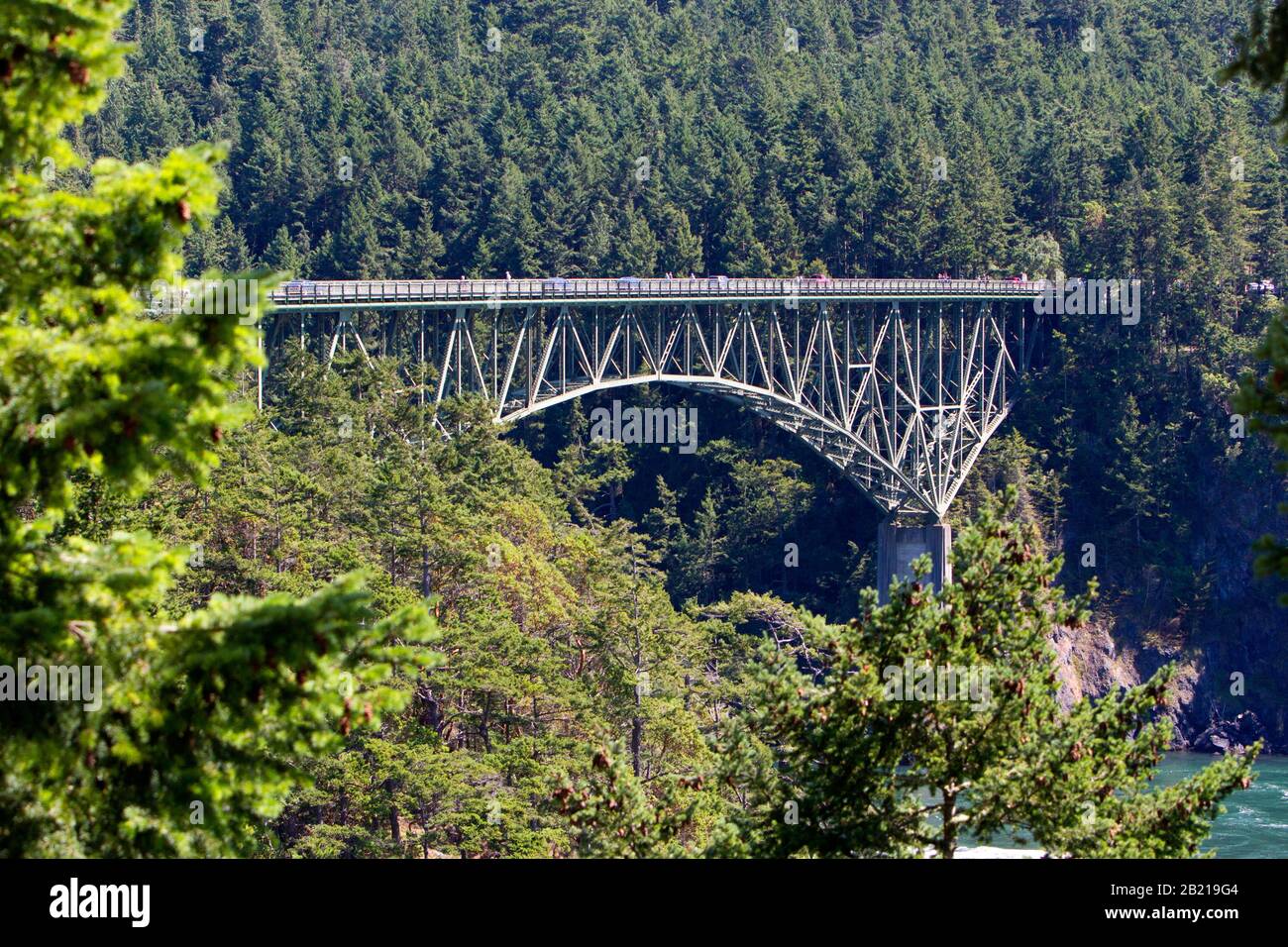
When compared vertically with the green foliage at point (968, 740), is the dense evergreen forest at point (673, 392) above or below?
above

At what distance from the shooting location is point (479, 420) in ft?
162

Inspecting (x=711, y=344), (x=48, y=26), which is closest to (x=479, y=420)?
(x=711, y=344)

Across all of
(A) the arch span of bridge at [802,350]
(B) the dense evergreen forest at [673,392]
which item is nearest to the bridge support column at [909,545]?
(A) the arch span of bridge at [802,350]

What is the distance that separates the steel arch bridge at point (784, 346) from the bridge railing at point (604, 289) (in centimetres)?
7

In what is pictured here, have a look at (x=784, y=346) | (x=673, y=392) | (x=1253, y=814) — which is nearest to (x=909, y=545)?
(x=784, y=346)

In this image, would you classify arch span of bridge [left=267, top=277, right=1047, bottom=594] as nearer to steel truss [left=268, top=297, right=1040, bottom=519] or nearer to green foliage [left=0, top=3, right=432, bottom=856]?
steel truss [left=268, top=297, right=1040, bottom=519]

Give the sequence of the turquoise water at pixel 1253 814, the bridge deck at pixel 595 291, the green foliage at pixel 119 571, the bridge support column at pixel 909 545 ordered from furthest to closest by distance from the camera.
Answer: the bridge support column at pixel 909 545 → the bridge deck at pixel 595 291 → the turquoise water at pixel 1253 814 → the green foliage at pixel 119 571

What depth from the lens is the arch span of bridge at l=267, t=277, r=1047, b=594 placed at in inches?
2037

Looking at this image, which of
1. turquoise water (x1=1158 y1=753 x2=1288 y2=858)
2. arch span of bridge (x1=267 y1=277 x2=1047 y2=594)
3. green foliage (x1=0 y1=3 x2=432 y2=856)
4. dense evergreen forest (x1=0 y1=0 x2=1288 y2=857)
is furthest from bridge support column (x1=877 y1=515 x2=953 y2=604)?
Answer: green foliage (x1=0 y1=3 x2=432 y2=856)

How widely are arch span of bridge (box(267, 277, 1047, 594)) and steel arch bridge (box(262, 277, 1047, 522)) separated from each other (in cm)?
9

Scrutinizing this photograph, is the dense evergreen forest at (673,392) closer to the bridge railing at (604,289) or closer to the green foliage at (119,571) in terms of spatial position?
the bridge railing at (604,289)

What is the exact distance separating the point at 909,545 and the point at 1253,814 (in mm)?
16504

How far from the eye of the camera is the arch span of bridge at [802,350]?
5175 cm

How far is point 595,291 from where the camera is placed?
54500mm
